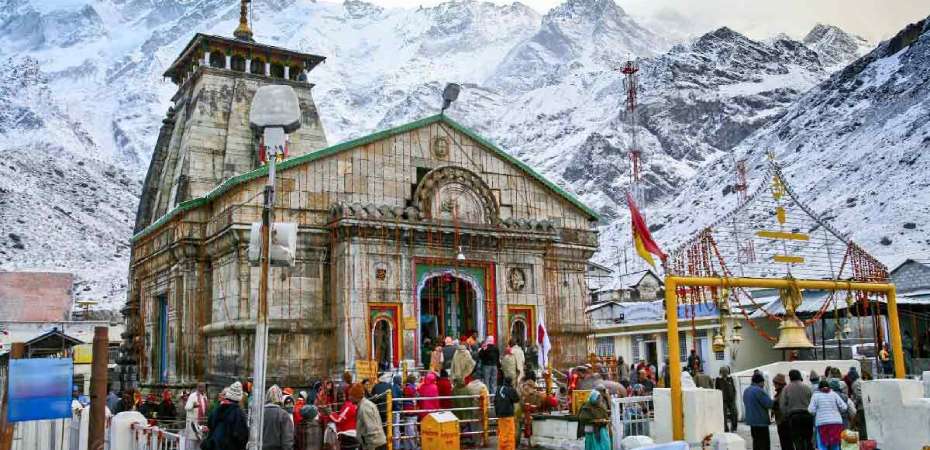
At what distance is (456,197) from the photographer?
2353 cm

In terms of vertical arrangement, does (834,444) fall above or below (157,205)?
below

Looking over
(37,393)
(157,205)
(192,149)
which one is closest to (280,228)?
(37,393)

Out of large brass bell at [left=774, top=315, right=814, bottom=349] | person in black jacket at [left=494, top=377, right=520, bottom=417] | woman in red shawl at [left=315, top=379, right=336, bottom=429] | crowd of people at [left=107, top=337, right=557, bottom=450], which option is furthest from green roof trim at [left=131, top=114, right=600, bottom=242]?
large brass bell at [left=774, top=315, right=814, bottom=349]

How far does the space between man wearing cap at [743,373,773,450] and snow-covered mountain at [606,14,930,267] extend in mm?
33871

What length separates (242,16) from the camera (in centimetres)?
3219

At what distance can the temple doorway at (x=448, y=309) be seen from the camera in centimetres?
2367

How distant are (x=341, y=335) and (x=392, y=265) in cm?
228

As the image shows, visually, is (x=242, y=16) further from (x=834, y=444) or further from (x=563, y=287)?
(x=834, y=444)

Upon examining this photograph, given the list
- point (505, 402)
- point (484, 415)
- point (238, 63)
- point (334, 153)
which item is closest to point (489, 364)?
point (484, 415)

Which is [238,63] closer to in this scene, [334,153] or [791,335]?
[334,153]

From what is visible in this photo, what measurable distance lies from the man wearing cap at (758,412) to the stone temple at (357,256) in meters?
8.98

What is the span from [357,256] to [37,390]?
35.7ft

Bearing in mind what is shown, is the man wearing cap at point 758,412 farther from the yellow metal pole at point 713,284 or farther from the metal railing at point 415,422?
the metal railing at point 415,422

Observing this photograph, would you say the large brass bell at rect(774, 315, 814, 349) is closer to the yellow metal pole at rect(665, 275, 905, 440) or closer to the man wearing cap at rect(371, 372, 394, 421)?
the yellow metal pole at rect(665, 275, 905, 440)
